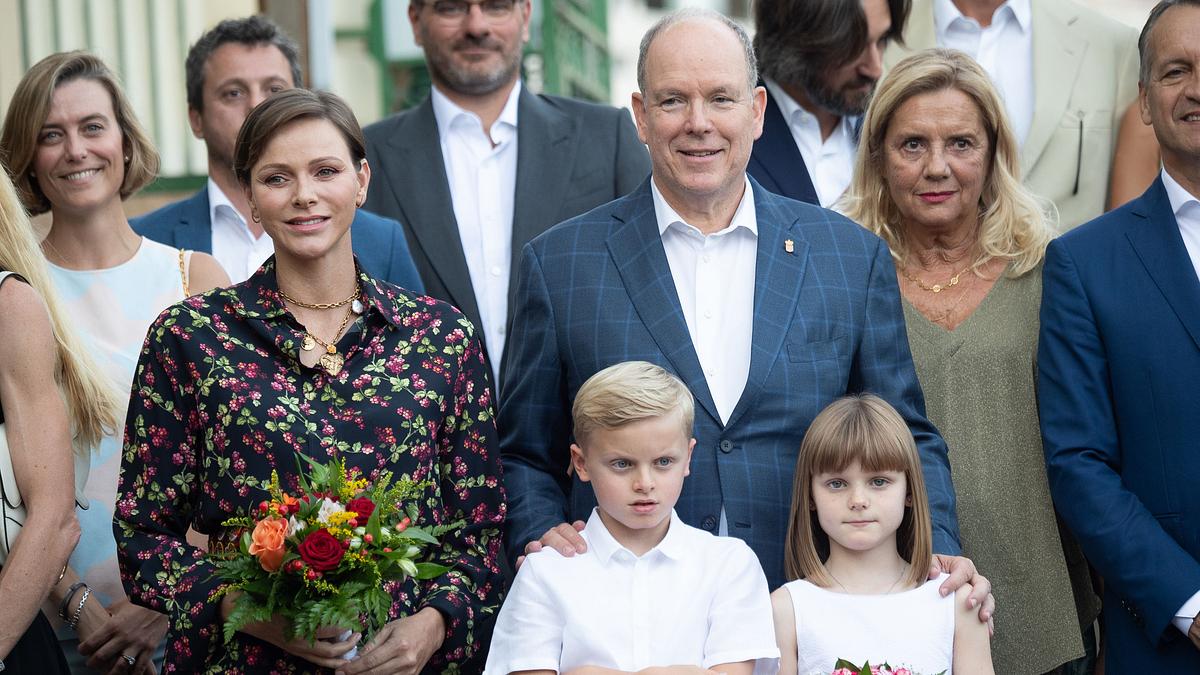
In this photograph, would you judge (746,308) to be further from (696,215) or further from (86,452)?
(86,452)

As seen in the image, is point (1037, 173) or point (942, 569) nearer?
point (942, 569)

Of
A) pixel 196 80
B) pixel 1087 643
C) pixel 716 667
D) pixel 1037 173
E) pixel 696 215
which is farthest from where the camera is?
pixel 196 80

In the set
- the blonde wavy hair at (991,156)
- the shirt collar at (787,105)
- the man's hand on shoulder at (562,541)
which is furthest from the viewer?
the shirt collar at (787,105)

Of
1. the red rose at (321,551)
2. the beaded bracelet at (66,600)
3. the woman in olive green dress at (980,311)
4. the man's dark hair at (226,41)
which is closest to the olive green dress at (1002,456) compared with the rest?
the woman in olive green dress at (980,311)

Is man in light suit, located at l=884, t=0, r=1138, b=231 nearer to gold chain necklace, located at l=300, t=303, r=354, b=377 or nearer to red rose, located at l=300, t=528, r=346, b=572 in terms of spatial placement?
gold chain necklace, located at l=300, t=303, r=354, b=377

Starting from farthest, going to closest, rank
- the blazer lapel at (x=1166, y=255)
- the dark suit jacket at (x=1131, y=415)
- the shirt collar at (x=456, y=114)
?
the shirt collar at (x=456, y=114) → the blazer lapel at (x=1166, y=255) → the dark suit jacket at (x=1131, y=415)

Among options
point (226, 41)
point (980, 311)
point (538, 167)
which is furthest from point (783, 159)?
point (226, 41)

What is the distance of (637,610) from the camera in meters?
3.95

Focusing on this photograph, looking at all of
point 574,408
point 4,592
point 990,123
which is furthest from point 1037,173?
point 4,592

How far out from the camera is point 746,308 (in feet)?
14.4

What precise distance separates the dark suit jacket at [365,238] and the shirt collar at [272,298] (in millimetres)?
922

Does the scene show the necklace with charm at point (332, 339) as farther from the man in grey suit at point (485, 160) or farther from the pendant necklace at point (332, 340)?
the man in grey suit at point (485, 160)

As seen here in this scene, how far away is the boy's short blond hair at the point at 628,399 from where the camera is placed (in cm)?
396

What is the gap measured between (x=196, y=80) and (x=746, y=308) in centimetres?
271
